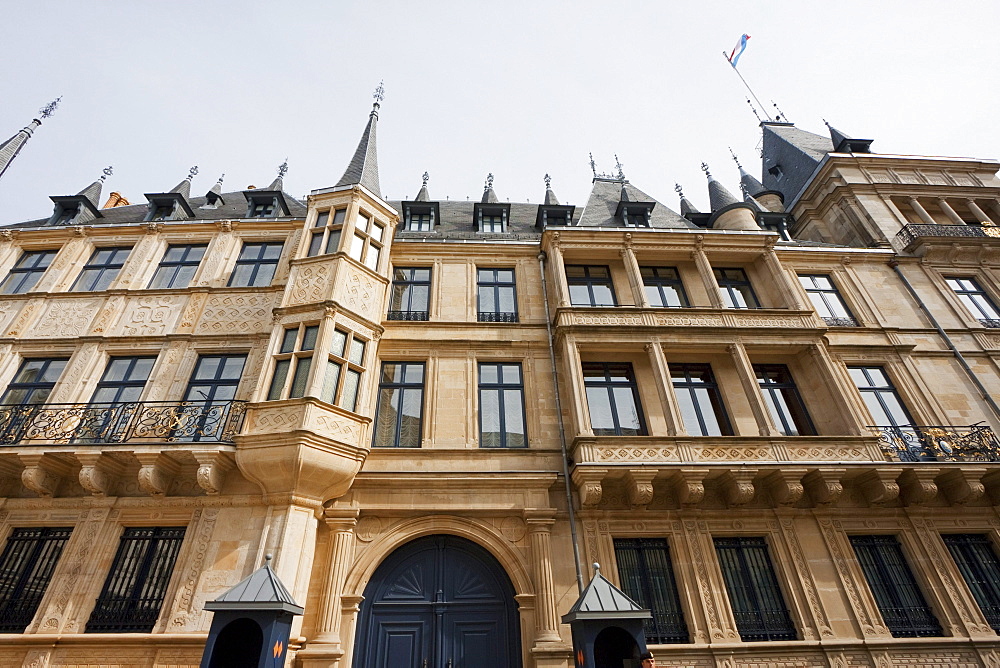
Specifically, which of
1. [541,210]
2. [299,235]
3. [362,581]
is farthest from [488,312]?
[362,581]

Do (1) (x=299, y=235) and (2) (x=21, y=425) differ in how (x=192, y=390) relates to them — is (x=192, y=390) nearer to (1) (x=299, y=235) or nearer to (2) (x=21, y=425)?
(2) (x=21, y=425)

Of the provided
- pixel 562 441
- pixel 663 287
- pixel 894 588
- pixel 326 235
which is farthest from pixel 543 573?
pixel 326 235

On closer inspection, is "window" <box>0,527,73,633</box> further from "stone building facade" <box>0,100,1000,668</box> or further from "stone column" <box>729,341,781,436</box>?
"stone column" <box>729,341,781,436</box>

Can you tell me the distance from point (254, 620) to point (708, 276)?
13.3 m

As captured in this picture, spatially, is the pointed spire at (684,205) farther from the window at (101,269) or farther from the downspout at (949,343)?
the window at (101,269)

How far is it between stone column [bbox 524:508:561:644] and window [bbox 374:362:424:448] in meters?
3.20

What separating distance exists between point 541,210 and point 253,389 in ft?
34.8

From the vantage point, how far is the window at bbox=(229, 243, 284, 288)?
13.8m

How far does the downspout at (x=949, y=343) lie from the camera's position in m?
12.9

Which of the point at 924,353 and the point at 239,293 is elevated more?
the point at 239,293

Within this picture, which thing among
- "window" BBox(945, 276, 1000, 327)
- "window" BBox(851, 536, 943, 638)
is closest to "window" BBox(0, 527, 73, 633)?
"window" BBox(851, 536, 943, 638)

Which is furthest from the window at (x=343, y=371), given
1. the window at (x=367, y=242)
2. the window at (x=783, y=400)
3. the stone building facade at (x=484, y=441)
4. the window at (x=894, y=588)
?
the window at (x=894, y=588)

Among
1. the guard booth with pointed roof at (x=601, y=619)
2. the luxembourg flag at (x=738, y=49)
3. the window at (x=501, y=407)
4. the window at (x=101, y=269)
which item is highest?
the luxembourg flag at (x=738, y=49)

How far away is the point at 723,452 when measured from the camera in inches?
A: 424
